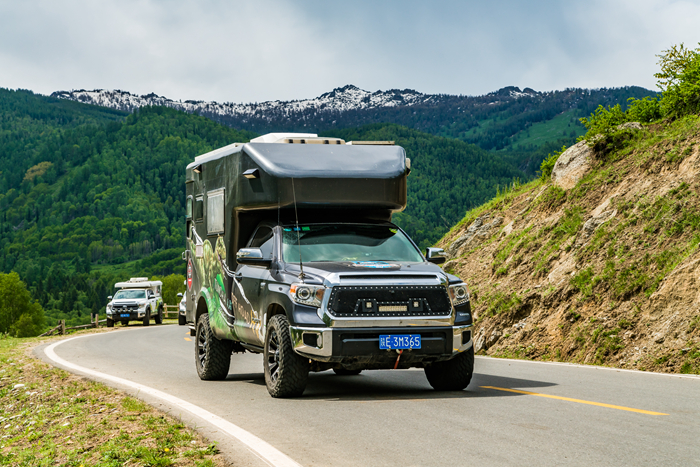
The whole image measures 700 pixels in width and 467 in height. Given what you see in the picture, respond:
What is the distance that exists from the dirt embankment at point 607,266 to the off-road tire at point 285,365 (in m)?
6.39

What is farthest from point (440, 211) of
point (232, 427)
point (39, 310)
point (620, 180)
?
point (232, 427)

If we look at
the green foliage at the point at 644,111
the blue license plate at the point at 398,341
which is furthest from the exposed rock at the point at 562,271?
the blue license plate at the point at 398,341

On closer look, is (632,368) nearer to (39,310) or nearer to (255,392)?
(255,392)

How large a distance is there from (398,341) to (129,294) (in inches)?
1435

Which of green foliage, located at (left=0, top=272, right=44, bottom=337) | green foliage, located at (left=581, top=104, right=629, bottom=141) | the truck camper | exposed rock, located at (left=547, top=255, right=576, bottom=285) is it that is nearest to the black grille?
the truck camper

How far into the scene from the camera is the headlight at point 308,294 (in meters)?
8.75

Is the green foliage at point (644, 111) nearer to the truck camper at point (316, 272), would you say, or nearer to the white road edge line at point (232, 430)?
the truck camper at point (316, 272)

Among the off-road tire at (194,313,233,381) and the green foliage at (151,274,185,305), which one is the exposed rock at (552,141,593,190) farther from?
the green foliage at (151,274,185,305)

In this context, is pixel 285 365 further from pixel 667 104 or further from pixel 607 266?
pixel 667 104

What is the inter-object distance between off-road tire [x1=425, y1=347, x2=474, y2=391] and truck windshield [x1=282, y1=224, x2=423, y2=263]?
1.39m

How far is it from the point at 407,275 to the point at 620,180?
1223 centimetres

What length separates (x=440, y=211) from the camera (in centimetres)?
19962

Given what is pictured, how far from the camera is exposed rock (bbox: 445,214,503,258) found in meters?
25.6

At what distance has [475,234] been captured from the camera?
2594 centimetres
